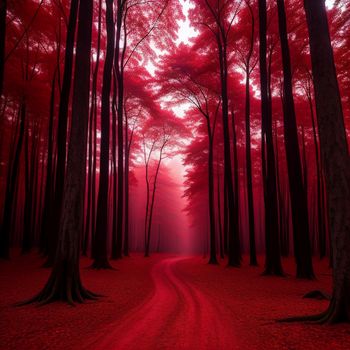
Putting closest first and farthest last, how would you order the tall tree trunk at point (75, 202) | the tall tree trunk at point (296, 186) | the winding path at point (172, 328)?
the winding path at point (172, 328)
the tall tree trunk at point (75, 202)
the tall tree trunk at point (296, 186)

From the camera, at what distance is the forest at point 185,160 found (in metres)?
4.20

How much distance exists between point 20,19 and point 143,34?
7.37 metres

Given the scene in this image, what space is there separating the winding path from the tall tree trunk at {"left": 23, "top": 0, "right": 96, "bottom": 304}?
5.87 feet

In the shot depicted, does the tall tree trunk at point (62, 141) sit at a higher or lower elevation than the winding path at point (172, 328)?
higher

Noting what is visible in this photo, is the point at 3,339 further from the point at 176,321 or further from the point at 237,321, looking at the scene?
the point at 237,321

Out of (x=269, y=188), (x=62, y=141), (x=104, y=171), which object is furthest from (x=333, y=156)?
(x=62, y=141)

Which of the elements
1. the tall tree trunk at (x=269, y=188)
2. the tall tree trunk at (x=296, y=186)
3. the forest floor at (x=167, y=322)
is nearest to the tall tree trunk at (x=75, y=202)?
the forest floor at (x=167, y=322)

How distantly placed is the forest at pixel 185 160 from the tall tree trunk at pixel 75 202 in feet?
0.10

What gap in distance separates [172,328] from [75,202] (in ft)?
11.9

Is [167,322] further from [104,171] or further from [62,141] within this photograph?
[62,141]

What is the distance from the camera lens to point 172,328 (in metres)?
4.00

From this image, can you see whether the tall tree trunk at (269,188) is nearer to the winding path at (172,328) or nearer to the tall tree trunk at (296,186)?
the tall tree trunk at (296,186)

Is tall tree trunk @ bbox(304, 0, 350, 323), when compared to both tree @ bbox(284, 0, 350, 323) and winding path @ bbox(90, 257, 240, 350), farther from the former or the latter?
winding path @ bbox(90, 257, 240, 350)

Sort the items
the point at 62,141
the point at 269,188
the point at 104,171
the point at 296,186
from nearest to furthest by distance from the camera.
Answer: the point at 296,186 → the point at 62,141 → the point at 269,188 → the point at 104,171
